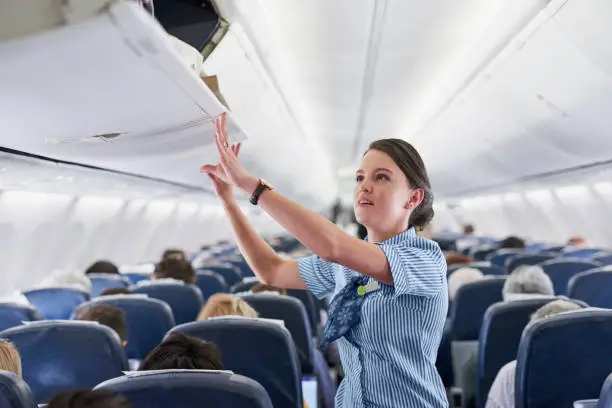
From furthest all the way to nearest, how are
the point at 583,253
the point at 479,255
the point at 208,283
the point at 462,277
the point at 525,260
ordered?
the point at 479,255 < the point at 583,253 < the point at 525,260 < the point at 208,283 < the point at 462,277

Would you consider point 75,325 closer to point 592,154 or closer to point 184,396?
point 184,396

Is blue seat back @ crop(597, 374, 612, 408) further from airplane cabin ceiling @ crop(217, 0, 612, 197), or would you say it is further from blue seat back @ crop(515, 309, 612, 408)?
airplane cabin ceiling @ crop(217, 0, 612, 197)

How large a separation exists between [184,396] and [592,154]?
7.31m

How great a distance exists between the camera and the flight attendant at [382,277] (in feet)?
6.77

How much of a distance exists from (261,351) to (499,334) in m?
1.71

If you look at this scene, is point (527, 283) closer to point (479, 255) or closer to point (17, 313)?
point (17, 313)

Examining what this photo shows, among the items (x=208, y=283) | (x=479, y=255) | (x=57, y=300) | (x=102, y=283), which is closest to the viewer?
(x=57, y=300)

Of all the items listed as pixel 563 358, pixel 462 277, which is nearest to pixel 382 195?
pixel 563 358

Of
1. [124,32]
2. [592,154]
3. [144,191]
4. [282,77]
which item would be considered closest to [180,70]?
[124,32]

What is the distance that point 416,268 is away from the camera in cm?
214

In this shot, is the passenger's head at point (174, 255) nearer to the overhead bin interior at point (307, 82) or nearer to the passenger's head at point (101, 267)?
the passenger's head at point (101, 267)

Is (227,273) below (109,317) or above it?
above

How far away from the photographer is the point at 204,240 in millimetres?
22188

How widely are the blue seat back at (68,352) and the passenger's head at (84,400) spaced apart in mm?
1674
